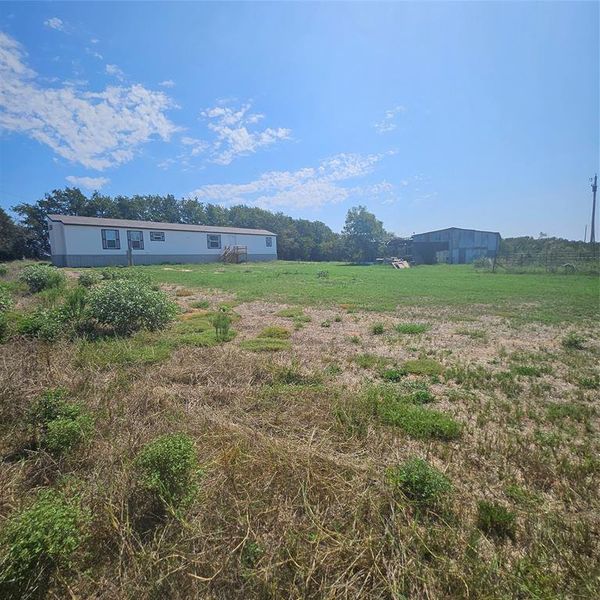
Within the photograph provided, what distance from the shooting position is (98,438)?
9.18 ft

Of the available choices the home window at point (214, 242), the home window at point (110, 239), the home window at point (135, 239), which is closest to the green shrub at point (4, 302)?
the home window at point (110, 239)

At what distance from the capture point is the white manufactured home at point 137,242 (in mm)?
26281

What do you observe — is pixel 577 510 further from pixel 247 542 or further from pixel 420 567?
pixel 247 542

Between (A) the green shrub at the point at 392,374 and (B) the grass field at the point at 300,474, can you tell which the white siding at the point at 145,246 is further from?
(A) the green shrub at the point at 392,374

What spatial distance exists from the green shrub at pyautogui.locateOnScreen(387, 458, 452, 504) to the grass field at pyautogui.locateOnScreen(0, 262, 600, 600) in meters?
0.01

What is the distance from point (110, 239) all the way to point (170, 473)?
31266 mm

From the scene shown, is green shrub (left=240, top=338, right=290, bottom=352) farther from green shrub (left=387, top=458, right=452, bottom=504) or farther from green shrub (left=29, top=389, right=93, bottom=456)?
green shrub (left=387, top=458, right=452, bottom=504)

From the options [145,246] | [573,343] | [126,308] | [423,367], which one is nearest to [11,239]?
[145,246]

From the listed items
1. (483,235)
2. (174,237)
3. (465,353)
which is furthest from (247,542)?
(483,235)

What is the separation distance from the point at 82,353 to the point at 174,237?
30.1 meters

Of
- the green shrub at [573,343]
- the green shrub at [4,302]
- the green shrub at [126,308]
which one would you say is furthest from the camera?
the green shrub at [4,302]

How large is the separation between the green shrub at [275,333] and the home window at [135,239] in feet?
90.2

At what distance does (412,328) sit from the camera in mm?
7039

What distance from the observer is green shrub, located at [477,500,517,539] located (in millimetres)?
2049
